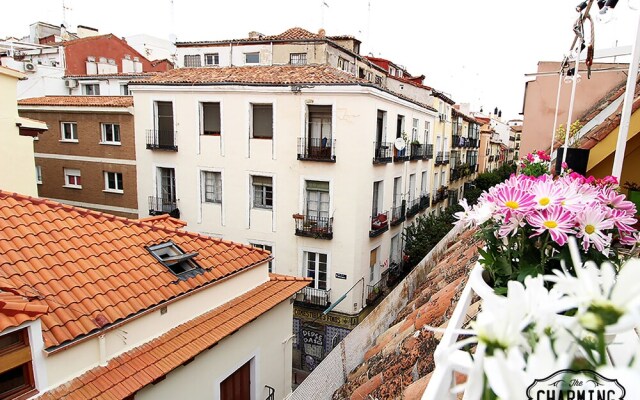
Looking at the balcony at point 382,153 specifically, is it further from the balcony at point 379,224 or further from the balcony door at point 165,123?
the balcony door at point 165,123

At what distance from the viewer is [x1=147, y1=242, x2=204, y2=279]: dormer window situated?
21.3 feet

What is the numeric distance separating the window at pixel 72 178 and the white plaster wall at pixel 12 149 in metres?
10.5

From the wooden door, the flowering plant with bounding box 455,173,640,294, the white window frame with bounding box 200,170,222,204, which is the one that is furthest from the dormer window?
the white window frame with bounding box 200,170,222,204

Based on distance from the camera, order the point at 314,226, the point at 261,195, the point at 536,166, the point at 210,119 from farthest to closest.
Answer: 1. the point at 210,119
2. the point at 261,195
3. the point at 314,226
4. the point at 536,166

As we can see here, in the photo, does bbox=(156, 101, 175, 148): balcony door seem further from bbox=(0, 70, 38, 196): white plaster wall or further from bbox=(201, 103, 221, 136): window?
bbox=(0, 70, 38, 196): white plaster wall

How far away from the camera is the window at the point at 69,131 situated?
19438mm

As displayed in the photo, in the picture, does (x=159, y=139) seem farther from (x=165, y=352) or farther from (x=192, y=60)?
(x=165, y=352)

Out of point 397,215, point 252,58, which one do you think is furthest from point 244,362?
point 252,58

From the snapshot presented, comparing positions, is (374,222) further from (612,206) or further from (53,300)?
(612,206)

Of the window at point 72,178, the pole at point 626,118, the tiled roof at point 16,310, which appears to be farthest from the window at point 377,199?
the window at point 72,178

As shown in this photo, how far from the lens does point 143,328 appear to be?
213 inches

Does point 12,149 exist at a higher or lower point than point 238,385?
higher

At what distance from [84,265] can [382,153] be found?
12.3 meters

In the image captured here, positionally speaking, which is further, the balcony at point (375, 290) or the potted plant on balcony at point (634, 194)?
the balcony at point (375, 290)
